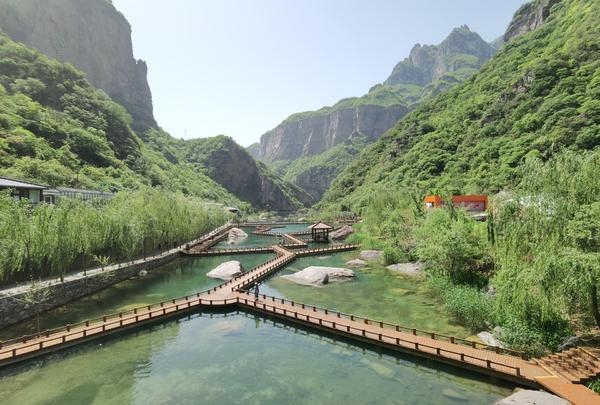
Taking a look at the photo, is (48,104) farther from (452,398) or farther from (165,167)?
(452,398)

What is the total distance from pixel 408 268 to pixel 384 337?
75.4ft

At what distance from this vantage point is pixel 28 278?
1339 inches

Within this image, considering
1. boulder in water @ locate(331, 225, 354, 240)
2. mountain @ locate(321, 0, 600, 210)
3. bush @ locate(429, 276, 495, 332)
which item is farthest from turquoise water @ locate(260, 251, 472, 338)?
boulder in water @ locate(331, 225, 354, 240)

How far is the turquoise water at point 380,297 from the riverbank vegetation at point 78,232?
67.9ft

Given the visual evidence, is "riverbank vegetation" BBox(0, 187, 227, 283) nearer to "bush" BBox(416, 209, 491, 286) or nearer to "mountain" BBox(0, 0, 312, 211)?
"mountain" BBox(0, 0, 312, 211)

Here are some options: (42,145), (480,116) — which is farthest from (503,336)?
(480,116)

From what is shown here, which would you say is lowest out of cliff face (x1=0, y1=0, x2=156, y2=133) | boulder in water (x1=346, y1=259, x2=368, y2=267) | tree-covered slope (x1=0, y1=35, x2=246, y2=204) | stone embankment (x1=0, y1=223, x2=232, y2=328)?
boulder in water (x1=346, y1=259, x2=368, y2=267)

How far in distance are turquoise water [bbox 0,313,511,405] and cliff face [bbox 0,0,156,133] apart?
17299 centimetres

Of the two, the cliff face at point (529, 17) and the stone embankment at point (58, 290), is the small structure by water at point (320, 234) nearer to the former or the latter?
the stone embankment at point (58, 290)

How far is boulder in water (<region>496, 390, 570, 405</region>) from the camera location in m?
15.2

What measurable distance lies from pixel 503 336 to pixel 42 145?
341ft

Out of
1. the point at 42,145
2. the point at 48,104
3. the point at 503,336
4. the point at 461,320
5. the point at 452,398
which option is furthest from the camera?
the point at 48,104

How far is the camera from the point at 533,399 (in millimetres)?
15539

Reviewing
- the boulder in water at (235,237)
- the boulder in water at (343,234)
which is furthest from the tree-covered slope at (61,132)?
the boulder in water at (343,234)
